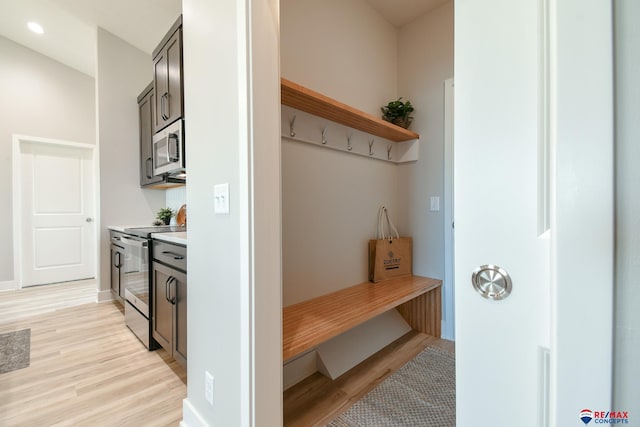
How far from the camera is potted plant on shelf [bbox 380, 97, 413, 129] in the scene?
2365mm

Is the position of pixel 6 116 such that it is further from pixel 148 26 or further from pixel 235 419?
pixel 235 419

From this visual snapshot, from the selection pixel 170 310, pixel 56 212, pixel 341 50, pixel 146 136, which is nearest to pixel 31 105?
pixel 56 212

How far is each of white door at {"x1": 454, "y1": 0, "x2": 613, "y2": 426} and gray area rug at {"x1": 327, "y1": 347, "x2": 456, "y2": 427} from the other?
44.2 inches

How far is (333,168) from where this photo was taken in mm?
2029

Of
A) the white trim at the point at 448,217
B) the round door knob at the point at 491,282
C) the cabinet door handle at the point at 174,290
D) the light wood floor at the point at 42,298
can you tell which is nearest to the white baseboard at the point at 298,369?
the cabinet door handle at the point at 174,290

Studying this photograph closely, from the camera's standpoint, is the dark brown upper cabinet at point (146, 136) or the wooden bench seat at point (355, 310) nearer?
the wooden bench seat at point (355, 310)

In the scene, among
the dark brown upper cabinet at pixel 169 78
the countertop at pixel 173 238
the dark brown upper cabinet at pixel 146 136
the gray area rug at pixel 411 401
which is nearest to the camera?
the gray area rug at pixel 411 401

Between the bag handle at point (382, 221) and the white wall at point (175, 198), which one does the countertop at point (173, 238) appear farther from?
the bag handle at point (382, 221)

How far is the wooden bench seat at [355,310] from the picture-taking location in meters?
1.39

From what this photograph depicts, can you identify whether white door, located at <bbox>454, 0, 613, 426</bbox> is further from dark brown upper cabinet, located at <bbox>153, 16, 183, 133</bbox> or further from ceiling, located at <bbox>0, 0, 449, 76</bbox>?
ceiling, located at <bbox>0, 0, 449, 76</bbox>

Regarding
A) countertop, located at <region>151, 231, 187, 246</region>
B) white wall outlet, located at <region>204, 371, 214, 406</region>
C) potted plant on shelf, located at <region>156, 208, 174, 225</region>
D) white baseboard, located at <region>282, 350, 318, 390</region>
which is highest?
potted plant on shelf, located at <region>156, 208, 174, 225</region>

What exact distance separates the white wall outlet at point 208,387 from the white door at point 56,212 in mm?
4228

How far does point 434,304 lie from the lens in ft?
7.55

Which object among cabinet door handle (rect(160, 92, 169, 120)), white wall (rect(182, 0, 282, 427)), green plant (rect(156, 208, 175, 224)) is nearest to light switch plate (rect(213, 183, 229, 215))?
white wall (rect(182, 0, 282, 427))
